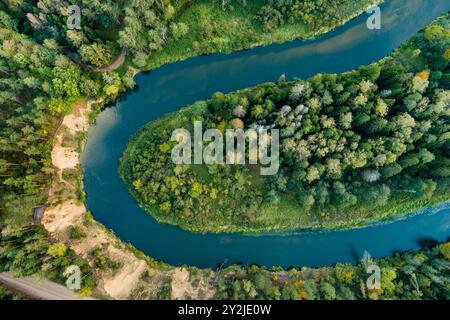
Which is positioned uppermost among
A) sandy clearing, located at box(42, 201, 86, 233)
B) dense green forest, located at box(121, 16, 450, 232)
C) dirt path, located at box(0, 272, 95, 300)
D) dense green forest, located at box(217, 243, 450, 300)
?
dense green forest, located at box(121, 16, 450, 232)

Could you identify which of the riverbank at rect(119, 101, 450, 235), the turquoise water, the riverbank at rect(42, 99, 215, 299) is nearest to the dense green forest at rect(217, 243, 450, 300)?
the turquoise water

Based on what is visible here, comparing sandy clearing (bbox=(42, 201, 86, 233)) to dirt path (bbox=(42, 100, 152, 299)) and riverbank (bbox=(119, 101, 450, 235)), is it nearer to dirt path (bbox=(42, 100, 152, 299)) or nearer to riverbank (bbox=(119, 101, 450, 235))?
dirt path (bbox=(42, 100, 152, 299))

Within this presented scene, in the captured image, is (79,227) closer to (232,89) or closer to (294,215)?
(232,89)

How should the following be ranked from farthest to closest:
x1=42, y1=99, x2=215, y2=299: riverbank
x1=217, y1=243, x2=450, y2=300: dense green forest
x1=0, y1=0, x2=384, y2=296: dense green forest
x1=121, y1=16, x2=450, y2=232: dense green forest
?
x1=42, y1=99, x2=215, y2=299: riverbank
x1=0, y1=0, x2=384, y2=296: dense green forest
x1=121, y1=16, x2=450, y2=232: dense green forest
x1=217, y1=243, x2=450, y2=300: dense green forest

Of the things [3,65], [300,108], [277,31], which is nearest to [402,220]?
[300,108]

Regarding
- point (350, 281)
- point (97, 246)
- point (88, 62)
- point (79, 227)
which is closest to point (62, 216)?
point (79, 227)

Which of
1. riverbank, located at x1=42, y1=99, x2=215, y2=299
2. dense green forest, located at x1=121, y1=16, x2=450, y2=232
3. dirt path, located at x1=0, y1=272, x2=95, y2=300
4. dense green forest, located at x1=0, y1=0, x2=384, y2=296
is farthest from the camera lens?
riverbank, located at x1=42, y1=99, x2=215, y2=299
